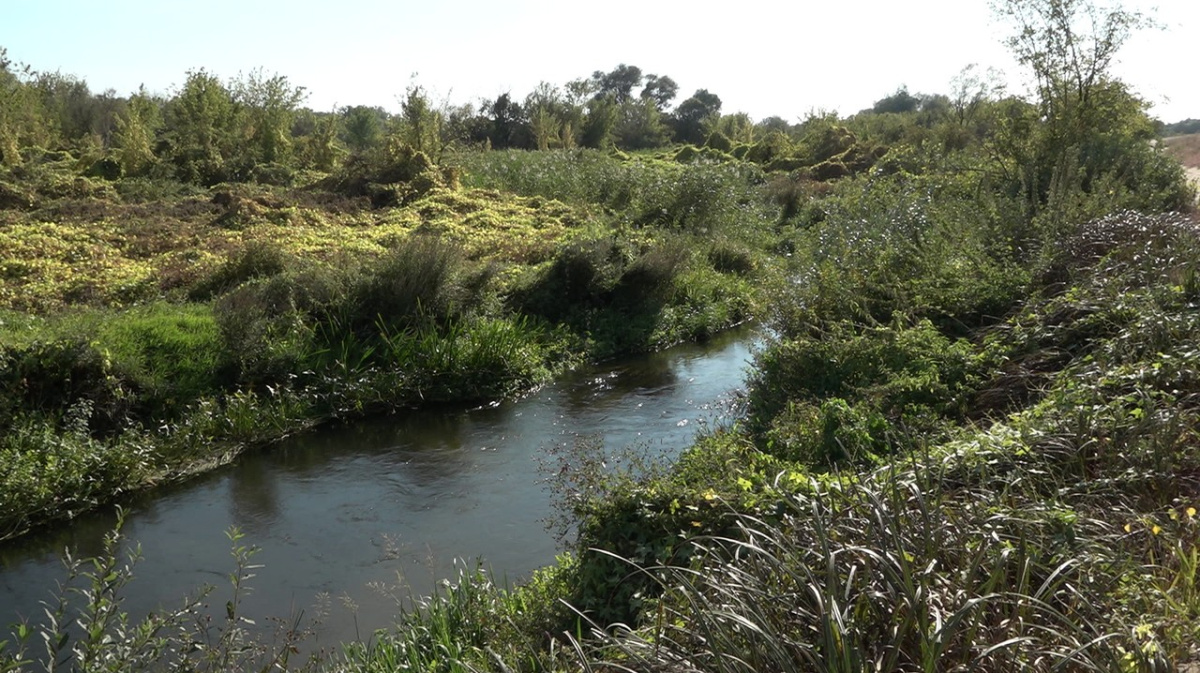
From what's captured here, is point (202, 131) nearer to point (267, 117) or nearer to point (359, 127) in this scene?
point (267, 117)

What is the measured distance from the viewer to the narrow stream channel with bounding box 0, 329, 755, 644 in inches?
275

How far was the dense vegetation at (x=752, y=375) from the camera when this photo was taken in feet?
10.5

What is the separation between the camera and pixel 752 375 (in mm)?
10172

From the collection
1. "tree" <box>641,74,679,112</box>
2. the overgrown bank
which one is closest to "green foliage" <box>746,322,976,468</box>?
the overgrown bank

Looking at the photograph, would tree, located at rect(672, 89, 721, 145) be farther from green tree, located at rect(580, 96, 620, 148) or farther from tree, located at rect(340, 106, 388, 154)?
tree, located at rect(340, 106, 388, 154)

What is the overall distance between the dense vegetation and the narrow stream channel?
1.44 feet

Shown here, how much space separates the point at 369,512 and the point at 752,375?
4336mm

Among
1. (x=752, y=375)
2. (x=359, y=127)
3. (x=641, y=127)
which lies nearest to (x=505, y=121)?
(x=359, y=127)

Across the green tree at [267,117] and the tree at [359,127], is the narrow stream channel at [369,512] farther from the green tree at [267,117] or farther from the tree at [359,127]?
the tree at [359,127]

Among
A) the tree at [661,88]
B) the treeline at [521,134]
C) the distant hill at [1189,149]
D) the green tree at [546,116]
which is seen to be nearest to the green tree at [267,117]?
the treeline at [521,134]

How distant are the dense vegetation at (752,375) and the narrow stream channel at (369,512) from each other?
438mm

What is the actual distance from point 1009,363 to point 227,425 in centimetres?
787

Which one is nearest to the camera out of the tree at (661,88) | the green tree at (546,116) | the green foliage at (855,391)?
the green foliage at (855,391)

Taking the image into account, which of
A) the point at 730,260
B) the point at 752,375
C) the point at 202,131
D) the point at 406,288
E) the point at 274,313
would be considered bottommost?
the point at 752,375
